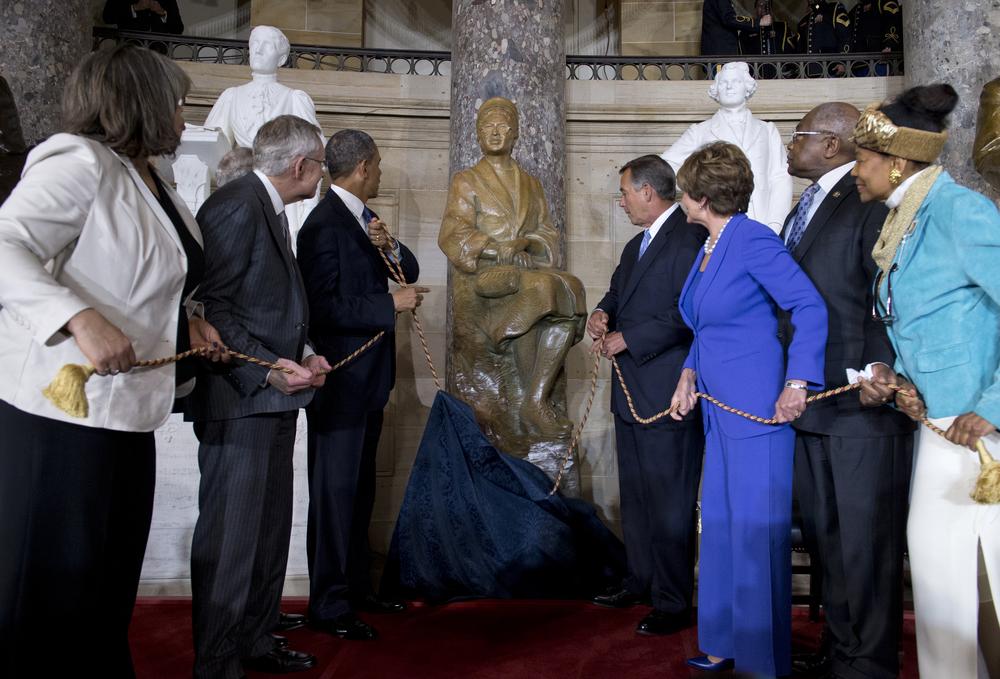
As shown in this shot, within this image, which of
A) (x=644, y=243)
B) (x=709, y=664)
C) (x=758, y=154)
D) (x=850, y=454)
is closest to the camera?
(x=850, y=454)

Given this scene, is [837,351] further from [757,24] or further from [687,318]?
Answer: [757,24]

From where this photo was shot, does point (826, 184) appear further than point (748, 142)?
No

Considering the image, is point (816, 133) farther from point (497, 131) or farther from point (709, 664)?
point (497, 131)

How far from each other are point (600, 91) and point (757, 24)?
182 cm

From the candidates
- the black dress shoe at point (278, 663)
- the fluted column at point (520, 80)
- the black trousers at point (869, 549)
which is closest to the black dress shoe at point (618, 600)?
the black trousers at point (869, 549)

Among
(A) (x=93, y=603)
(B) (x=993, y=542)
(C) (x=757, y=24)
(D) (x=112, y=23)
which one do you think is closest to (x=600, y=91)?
(C) (x=757, y=24)

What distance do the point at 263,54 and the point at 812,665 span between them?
5.01 meters

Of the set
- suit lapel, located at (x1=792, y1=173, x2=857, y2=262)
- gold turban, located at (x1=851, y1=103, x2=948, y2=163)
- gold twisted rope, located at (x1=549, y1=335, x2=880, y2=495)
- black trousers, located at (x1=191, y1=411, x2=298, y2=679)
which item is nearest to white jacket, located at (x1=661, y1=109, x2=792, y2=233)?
gold twisted rope, located at (x1=549, y1=335, x2=880, y2=495)

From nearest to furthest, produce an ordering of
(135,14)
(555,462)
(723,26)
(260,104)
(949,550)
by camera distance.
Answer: (949,550)
(555,462)
(260,104)
(135,14)
(723,26)

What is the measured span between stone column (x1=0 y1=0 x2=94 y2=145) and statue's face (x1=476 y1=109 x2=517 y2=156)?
2723 mm

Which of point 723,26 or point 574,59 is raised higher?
point 723,26

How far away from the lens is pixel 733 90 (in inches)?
258

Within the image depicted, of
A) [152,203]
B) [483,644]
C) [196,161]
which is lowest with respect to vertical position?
[483,644]

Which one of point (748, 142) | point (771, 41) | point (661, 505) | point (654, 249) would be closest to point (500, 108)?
point (654, 249)
